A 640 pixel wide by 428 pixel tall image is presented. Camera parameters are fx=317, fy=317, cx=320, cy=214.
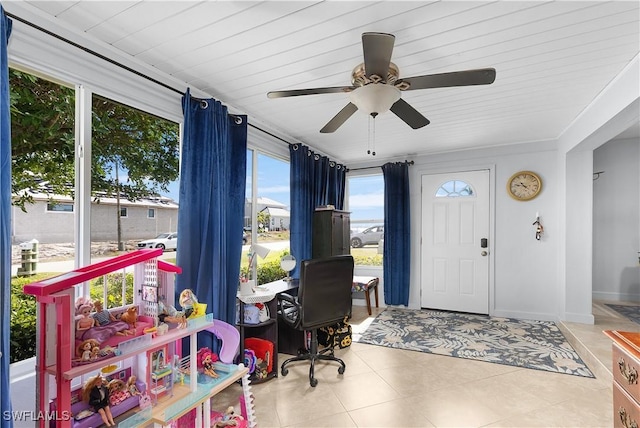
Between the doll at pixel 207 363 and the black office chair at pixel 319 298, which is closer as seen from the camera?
the doll at pixel 207 363

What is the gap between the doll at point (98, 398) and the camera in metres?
1.38

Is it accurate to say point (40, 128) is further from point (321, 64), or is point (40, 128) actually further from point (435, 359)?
point (435, 359)

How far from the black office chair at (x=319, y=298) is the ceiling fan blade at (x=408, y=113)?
124 cm

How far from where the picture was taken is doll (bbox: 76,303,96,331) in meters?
1.36

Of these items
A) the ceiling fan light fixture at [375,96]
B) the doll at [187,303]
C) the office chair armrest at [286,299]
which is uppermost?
the ceiling fan light fixture at [375,96]

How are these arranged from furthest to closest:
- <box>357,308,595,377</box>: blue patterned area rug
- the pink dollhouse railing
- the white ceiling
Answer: <box>357,308,595,377</box>: blue patterned area rug, the white ceiling, the pink dollhouse railing

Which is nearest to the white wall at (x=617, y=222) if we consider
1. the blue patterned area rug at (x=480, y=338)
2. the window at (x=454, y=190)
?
the blue patterned area rug at (x=480, y=338)

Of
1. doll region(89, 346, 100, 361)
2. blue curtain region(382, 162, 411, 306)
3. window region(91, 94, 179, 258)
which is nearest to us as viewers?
doll region(89, 346, 100, 361)

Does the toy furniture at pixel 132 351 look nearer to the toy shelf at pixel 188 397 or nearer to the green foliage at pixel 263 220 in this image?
the toy shelf at pixel 188 397

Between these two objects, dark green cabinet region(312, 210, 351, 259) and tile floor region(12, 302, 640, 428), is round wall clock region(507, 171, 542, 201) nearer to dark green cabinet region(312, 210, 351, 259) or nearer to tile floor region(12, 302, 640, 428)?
tile floor region(12, 302, 640, 428)

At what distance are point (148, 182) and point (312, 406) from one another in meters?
1.96

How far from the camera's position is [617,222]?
4.71m

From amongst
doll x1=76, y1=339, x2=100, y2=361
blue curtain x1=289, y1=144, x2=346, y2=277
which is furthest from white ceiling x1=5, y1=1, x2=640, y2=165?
doll x1=76, y1=339, x2=100, y2=361

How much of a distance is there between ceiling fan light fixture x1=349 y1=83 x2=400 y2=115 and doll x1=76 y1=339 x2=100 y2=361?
68.1 inches
